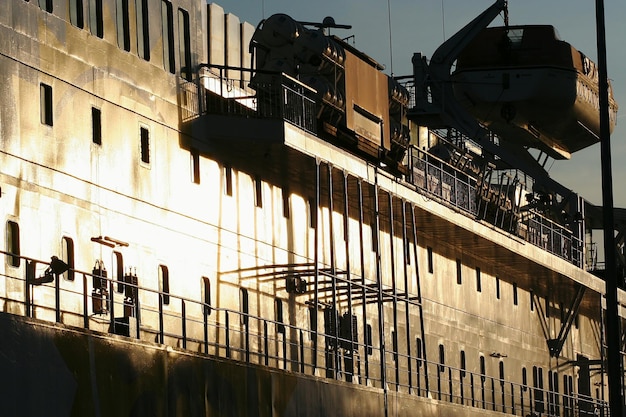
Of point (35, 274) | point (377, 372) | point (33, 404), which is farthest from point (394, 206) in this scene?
point (33, 404)

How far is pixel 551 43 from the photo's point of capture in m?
58.6

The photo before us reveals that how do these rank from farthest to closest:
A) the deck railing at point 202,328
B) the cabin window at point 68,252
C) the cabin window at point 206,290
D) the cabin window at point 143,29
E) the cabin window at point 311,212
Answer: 1. the cabin window at point 311,212
2. the cabin window at point 206,290
3. the cabin window at point 143,29
4. the cabin window at point 68,252
5. the deck railing at point 202,328

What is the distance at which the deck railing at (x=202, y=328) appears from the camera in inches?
1051

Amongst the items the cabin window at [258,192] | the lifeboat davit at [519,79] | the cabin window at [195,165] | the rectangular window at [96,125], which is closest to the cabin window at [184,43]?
the cabin window at [195,165]

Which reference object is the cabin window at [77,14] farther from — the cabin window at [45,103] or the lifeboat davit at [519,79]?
the lifeboat davit at [519,79]

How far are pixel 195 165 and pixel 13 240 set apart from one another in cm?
734

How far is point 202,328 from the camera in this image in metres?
33.1

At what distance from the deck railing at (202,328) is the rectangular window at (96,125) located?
2559 millimetres

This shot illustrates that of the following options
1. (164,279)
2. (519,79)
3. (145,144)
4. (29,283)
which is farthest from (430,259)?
(29,283)

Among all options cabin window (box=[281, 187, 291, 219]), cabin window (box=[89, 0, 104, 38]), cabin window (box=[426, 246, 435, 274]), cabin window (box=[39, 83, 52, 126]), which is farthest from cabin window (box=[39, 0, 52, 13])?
cabin window (box=[426, 246, 435, 274])

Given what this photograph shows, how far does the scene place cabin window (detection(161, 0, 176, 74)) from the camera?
33500mm

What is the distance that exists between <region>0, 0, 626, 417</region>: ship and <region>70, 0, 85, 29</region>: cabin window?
0.04 m

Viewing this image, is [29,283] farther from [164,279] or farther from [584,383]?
[584,383]

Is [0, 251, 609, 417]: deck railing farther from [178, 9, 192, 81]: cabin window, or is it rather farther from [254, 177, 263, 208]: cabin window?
[178, 9, 192, 81]: cabin window
